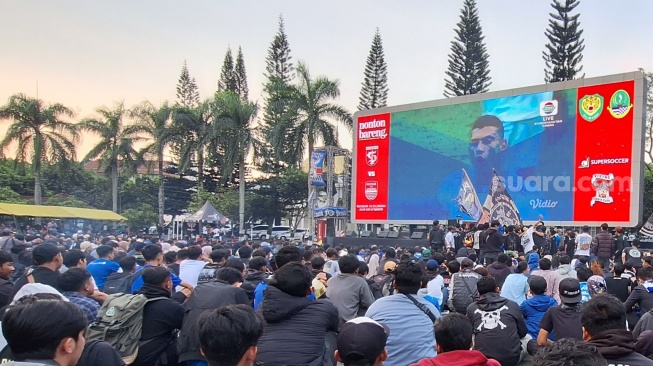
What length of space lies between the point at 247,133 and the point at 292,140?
2.80m

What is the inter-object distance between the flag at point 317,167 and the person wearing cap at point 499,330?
2202 cm

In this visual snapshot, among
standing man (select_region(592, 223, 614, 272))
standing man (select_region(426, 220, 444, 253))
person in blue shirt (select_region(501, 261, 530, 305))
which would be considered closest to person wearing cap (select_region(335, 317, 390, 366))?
person in blue shirt (select_region(501, 261, 530, 305))

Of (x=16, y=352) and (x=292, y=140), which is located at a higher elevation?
(x=292, y=140)

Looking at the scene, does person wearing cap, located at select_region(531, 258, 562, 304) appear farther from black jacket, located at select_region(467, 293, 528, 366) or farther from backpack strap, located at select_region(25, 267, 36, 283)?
backpack strap, located at select_region(25, 267, 36, 283)

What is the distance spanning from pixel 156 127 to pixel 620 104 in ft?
80.0

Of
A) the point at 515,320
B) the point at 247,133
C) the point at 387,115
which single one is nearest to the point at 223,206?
the point at 247,133

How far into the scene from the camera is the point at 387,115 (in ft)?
84.3

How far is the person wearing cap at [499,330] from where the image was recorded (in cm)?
490

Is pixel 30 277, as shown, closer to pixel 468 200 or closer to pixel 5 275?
pixel 5 275

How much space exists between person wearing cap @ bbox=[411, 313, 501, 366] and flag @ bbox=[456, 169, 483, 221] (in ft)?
64.2

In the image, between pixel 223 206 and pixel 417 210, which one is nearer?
pixel 417 210

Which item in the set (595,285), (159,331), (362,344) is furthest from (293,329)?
(595,285)

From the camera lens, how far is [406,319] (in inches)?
158

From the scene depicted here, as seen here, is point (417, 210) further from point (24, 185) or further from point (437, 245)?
point (24, 185)
